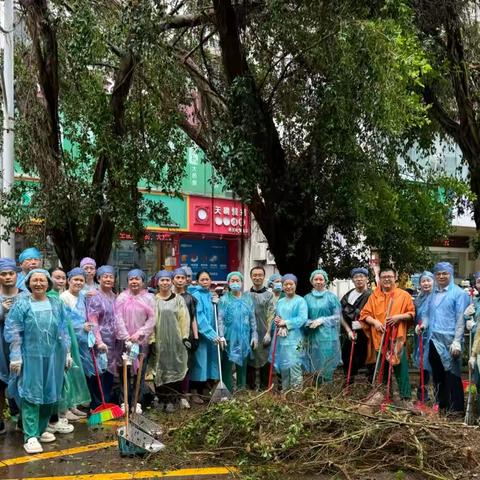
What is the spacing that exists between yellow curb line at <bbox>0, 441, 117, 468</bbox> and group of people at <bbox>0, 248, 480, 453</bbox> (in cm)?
31

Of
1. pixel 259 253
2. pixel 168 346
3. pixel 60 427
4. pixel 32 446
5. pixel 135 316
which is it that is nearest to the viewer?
pixel 32 446

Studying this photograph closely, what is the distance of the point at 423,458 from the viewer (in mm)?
4902

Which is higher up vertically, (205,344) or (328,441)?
(205,344)

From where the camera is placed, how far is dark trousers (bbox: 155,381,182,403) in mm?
7347

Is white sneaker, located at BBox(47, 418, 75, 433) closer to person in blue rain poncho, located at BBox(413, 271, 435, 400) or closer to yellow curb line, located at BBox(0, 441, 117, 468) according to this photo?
yellow curb line, located at BBox(0, 441, 117, 468)

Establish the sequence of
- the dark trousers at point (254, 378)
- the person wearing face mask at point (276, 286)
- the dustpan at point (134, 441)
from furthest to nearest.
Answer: the person wearing face mask at point (276, 286) < the dark trousers at point (254, 378) < the dustpan at point (134, 441)

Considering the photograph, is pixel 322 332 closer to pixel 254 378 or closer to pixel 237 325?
pixel 237 325

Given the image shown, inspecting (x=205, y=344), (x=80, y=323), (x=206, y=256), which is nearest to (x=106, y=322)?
(x=80, y=323)

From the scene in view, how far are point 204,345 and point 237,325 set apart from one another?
483 millimetres

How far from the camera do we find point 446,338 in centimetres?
682

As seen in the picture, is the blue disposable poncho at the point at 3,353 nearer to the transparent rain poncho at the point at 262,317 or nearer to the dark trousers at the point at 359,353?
the transparent rain poncho at the point at 262,317

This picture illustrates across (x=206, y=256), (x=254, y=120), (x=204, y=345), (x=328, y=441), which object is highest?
(x=254, y=120)

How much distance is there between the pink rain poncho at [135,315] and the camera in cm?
707

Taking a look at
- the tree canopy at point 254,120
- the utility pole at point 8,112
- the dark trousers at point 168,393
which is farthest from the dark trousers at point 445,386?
the utility pole at point 8,112
